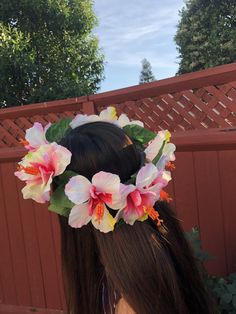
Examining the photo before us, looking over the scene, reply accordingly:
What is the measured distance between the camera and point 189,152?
2.61 m

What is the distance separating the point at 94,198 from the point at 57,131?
1.04ft

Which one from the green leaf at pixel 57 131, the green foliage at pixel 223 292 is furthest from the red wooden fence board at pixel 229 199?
the green leaf at pixel 57 131

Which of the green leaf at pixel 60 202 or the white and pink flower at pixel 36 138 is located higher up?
the white and pink flower at pixel 36 138

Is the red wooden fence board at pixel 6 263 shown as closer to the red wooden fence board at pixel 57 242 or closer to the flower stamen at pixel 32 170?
the red wooden fence board at pixel 57 242

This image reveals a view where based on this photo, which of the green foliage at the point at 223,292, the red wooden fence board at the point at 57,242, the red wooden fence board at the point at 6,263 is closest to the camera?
the green foliage at the point at 223,292

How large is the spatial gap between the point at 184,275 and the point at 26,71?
811cm

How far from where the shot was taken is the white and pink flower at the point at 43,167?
116 cm

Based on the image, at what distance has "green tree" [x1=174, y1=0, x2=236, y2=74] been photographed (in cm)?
1428

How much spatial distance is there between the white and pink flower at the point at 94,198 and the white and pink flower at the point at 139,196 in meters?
0.03

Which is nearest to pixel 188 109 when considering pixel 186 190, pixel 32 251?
pixel 186 190

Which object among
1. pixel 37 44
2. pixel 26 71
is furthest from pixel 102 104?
Answer: pixel 37 44

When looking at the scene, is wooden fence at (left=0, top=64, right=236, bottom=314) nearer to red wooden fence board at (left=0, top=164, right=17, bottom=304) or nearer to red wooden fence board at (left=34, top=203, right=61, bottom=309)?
red wooden fence board at (left=34, top=203, right=61, bottom=309)

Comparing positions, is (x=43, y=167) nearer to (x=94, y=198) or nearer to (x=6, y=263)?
(x=94, y=198)

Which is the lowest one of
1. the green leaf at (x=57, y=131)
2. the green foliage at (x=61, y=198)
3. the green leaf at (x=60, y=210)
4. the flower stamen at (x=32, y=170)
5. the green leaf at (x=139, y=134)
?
the green leaf at (x=60, y=210)
